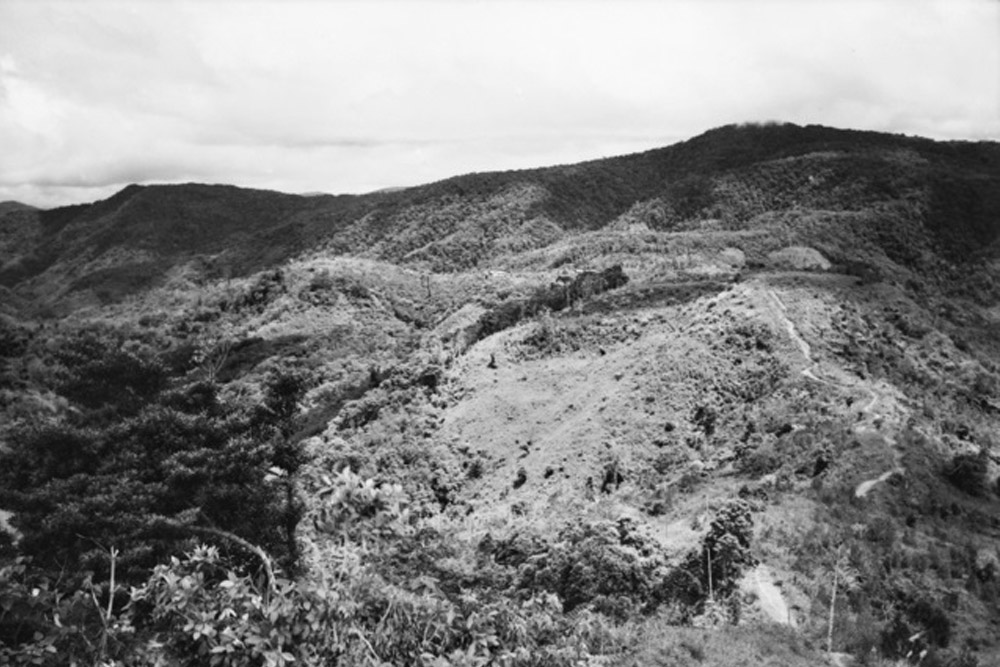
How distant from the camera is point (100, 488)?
17.6 metres

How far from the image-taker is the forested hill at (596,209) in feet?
303

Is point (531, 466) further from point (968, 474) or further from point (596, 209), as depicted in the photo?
point (596, 209)

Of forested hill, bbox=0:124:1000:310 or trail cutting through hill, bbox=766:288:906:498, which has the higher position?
forested hill, bbox=0:124:1000:310

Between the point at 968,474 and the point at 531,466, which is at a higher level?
the point at 968,474

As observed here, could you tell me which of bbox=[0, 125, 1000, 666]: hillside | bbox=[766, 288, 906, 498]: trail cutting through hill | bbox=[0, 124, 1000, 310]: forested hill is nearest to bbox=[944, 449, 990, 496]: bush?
bbox=[0, 125, 1000, 666]: hillside

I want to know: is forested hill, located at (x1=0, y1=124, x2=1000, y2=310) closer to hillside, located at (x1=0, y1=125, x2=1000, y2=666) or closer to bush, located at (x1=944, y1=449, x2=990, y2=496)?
hillside, located at (x1=0, y1=125, x2=1000, y2=666)

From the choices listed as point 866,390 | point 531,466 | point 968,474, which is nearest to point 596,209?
point 866,390

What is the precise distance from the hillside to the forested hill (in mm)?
28083

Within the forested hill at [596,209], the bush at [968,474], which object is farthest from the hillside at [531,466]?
the forested hill at [596,209]

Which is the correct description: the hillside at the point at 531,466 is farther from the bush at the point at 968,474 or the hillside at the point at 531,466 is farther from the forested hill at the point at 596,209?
the forested hill at the point at 596,209

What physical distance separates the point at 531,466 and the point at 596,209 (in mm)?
84724

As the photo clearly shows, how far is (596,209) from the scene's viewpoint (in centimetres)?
10975

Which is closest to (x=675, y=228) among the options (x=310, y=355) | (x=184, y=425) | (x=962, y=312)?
(x=962, y=312)

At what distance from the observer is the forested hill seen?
303 feet
